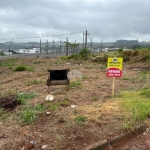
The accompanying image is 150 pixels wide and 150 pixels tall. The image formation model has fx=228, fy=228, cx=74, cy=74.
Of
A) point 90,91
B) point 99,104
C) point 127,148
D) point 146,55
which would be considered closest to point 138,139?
point 127,148

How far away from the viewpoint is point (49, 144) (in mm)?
2996

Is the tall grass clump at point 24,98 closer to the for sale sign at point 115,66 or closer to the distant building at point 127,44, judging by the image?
the for sale sign at point 115,66

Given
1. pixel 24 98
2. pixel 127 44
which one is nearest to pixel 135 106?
pixel 24 98

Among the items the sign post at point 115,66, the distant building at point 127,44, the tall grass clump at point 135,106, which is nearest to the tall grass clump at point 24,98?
the sign post at point 115,66

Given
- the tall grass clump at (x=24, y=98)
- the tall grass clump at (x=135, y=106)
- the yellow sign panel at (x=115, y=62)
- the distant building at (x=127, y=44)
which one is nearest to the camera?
the tall grass clump at (x=135, y=106)

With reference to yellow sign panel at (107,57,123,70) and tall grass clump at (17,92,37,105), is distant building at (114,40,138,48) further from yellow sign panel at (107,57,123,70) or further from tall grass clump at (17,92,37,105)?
tall grass clump at (17,92,37,105)

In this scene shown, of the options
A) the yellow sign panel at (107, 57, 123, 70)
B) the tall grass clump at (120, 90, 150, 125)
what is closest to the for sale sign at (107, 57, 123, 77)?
the yellow sign panel at (107, 57, 123, 70)

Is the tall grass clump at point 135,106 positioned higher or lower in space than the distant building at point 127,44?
lower

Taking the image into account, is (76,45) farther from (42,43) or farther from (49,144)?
(49,144)

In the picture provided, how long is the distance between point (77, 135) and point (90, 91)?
2.60 m

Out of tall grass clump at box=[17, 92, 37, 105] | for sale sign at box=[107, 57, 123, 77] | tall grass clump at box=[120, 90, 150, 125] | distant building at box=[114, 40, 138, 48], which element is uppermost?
distant building at box=[114, 40, 138, 48]

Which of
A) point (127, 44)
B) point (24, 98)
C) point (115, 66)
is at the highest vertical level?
point (127, 44)

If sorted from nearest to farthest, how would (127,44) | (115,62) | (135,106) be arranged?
(135,106), (115,62), (127,44)

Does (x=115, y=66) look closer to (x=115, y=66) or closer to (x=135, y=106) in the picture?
(x=115, y=66)
